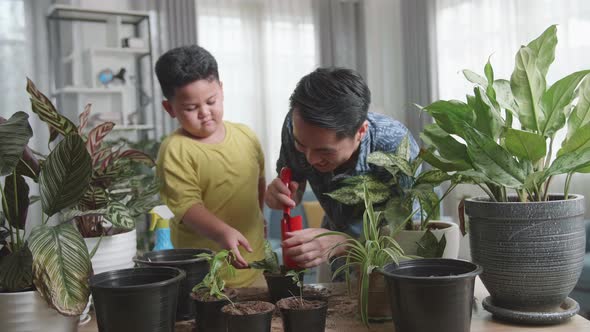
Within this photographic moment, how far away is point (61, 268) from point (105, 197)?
26 centimetres

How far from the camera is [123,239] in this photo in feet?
3.55

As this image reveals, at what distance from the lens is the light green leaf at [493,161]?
2.94 feet

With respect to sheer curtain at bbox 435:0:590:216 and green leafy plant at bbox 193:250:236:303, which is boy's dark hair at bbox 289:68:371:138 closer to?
green leafy plant at bbox 193:250:236:303

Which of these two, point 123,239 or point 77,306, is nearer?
point 77,306

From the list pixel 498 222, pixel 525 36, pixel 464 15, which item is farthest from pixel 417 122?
pixel 498 222

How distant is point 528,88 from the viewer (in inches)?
36.4

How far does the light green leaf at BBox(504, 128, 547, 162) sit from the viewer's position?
2.77ft

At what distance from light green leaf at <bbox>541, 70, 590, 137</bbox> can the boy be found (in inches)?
30.7

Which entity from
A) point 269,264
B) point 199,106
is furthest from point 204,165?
point 269,264

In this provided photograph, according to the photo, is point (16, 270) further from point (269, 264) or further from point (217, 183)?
point (217, 183)

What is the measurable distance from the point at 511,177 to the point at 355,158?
51 centimetres

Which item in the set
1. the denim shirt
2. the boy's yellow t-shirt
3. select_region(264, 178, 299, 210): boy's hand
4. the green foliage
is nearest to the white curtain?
the boy's yellow t-shirt

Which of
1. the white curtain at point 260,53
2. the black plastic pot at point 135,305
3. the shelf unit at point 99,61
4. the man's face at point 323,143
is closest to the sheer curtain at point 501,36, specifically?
the white curtain at point 260,53

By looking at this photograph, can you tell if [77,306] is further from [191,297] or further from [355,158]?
[355,158]
